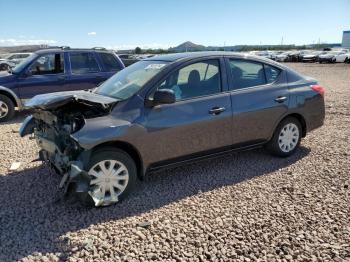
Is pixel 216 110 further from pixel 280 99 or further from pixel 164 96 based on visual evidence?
pixel 280 99

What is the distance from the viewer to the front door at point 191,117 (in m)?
4.38

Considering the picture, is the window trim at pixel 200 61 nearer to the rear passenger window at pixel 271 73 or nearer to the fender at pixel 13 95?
the rear passenger window at pixel 271 73

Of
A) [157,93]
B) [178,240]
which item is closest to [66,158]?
[157,93]

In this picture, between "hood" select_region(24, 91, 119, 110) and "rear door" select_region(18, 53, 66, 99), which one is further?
"rear door" select_region(18, 53, 66, 99)

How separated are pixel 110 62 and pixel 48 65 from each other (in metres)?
1.67

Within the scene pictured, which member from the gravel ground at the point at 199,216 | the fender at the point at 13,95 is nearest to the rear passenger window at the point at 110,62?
the fender at the point at 13,95

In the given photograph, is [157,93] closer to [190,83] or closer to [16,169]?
[190,83]

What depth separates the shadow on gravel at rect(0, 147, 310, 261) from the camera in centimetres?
352

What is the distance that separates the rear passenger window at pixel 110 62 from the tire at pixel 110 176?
6155mm

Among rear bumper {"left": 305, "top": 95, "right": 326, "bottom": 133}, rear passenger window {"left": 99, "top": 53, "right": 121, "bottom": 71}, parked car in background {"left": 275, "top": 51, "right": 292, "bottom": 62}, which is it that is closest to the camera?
rear bumper {"left": 305, "top": 95, "right": 326, "bottom": 133}

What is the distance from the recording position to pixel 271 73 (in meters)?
5.55

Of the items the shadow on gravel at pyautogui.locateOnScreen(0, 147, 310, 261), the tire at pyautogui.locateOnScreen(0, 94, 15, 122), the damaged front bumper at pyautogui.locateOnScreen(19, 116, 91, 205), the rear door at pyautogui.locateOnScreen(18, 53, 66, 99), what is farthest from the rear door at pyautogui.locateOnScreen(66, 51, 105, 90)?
the damaged front bumper at pyautogui.locateOnScreen(19, 116, 91, 205)

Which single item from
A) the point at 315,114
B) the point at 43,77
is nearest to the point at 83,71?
the point at 43,77

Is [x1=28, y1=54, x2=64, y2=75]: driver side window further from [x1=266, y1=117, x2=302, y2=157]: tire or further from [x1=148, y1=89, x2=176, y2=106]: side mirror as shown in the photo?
[x1=266, y1=117, x2=302, y2=157]: tire
